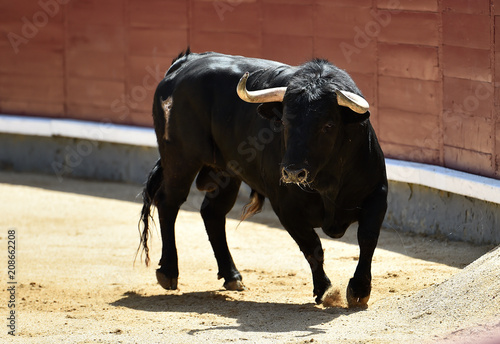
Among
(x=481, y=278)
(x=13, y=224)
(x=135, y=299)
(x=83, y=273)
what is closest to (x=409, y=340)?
(x=481, y=278)

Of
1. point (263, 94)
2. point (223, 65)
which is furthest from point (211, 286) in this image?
point (263, 94)

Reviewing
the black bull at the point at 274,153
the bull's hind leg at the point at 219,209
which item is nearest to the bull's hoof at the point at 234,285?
the black bull at the point at 274,153

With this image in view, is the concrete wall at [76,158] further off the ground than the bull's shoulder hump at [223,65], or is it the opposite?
the bull's shoulder hump at [223,65]

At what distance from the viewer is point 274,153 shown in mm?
4676

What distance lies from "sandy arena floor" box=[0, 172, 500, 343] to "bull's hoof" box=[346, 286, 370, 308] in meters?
→ 0.07

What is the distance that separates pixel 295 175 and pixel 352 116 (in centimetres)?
48

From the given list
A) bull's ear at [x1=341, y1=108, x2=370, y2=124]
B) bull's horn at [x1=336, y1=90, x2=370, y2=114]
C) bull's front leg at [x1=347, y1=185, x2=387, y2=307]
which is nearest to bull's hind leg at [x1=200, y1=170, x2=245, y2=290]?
bull's front leg at [x1=347, y1=185, x2=387, y2=307]

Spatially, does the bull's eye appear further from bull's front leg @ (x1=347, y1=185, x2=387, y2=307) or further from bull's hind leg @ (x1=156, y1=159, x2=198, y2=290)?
bull's hind leg @ (x1=156, y1=159, x2=198, y2=290)

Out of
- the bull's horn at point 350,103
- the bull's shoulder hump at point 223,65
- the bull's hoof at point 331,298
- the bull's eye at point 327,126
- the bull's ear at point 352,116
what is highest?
the bull's shoulder hump at point 223,65

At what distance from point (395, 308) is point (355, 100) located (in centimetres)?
93

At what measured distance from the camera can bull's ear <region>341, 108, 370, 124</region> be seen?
4332 millimetres

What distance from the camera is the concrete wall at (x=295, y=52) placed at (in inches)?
237

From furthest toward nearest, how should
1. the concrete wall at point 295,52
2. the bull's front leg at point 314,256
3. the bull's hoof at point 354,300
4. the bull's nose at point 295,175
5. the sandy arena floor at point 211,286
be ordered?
the concrete wall at point 295,52
the bull's front leg at point 314,256
the bull's hoof at point 354,300
the bull's nose at point 295,175
the sandy arena floor at point 211,286

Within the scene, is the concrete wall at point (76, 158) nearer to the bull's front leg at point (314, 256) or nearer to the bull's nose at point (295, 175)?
the bull's front leg at point (314, 256)
